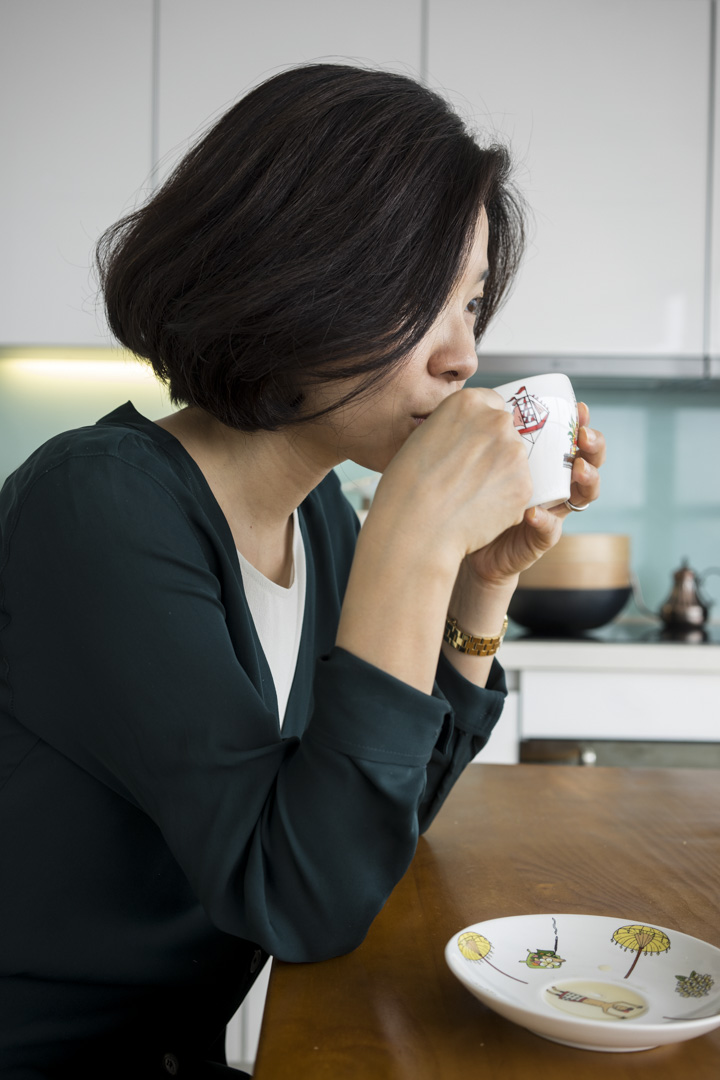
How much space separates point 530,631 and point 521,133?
48.1 inches

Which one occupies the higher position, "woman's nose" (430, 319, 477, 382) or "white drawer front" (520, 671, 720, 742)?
"woman's nose" (430, 319, 477, 382)

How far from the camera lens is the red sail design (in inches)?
28.2

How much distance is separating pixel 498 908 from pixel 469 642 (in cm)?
28

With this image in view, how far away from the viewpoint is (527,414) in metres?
0.72

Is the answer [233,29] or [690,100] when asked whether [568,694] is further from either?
[233,29]

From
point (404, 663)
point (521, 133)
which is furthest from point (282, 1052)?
point (521, 133)

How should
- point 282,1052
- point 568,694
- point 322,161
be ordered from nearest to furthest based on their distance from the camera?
1. point 282,1052
2. point 322,161
3. point 568,694

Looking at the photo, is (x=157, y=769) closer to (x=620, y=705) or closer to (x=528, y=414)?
(x=528, y=414)

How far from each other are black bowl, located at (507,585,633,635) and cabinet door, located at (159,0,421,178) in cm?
133

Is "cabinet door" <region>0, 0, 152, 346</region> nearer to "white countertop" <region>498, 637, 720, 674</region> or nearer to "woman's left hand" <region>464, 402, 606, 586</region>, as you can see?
"white countertop" <region>498, 637, 720, 674</region>

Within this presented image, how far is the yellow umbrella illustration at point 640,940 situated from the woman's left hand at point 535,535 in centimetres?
34

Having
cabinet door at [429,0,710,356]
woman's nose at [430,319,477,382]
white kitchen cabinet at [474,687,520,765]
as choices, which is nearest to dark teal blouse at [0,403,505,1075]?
woman's nose at [430,319,477,382]

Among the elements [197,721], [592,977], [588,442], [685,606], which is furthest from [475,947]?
[685,606]

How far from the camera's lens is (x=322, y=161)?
713mm
